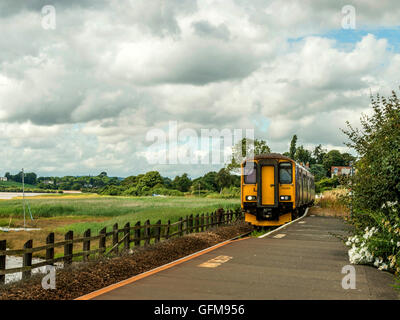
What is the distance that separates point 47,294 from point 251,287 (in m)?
3.43

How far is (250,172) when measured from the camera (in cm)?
2161

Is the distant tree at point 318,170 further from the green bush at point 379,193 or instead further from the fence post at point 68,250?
the fence post at point 68,250

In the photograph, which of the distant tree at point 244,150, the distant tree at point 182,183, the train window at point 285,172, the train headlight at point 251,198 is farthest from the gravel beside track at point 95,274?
the distant tree at point 182,183

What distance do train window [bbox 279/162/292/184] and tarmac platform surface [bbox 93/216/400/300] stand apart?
9364mm

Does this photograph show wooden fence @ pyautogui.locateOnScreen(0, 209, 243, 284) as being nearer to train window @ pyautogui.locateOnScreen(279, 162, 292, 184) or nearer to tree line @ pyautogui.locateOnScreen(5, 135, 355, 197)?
train window @ pyautogui.locateOnScreen(279, 162, 292, 184)

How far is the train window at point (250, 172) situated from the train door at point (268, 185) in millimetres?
411

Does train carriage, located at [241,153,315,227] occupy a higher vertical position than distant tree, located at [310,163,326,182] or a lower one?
lower

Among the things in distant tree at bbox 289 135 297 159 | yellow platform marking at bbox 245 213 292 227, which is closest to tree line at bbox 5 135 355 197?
distant tree at bbox 289 135 297 159

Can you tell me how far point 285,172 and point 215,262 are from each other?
1243 centimetres

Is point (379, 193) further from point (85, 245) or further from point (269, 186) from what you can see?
point (269, 186)

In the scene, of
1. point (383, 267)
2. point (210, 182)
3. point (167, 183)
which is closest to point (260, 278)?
point (383, 267)

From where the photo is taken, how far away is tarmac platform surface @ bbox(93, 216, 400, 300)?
6.96m
